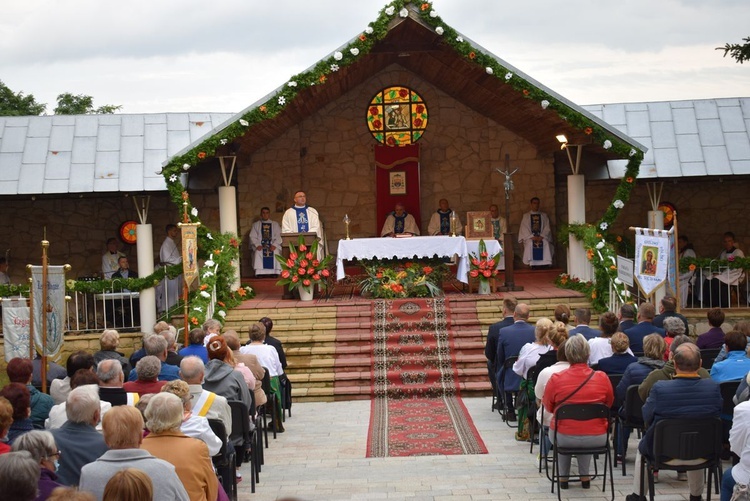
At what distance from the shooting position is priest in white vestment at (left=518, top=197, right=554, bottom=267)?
1970 centimetres

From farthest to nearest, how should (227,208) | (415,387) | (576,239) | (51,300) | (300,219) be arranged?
(300,219), (227,208), (576,239), (415,387), (51,300)

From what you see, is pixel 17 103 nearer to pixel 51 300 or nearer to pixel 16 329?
pixel 16 329

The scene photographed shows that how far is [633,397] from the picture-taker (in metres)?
8.62

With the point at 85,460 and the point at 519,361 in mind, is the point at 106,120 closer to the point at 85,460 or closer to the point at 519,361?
the point at 519,361

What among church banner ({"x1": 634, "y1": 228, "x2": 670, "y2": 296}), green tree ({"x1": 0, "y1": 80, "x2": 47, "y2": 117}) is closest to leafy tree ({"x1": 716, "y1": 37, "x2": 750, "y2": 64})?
church banner ({"x1": 634, "y1": 228, "x2": 670, "y2": 296})

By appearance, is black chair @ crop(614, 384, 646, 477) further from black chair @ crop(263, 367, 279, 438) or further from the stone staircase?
the stone staircase

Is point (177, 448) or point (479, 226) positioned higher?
point (479, 226)

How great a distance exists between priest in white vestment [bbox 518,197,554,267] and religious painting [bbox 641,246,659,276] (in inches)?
272

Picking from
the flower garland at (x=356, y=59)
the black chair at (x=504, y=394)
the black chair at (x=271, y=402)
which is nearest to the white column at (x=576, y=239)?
the flower garland at (x=356, y=59)

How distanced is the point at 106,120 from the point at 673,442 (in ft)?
47.7

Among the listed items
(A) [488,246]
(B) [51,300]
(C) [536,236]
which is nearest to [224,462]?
(B) [51,300]

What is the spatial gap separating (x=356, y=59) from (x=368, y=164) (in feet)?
16.8

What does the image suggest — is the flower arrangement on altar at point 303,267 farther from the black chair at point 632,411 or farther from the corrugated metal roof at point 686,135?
the black chair at point 632,411

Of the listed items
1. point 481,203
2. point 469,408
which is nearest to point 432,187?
point 481,203
